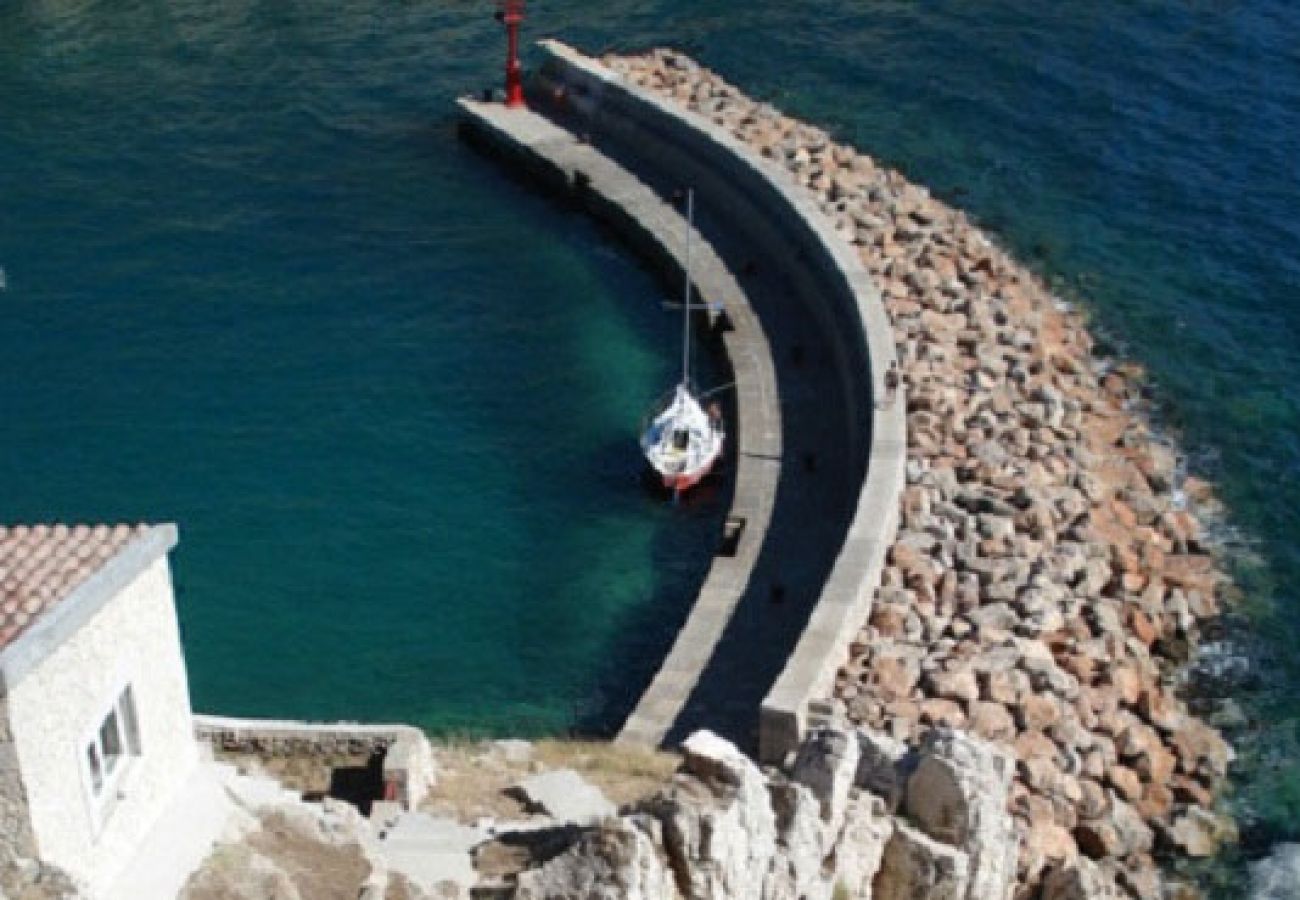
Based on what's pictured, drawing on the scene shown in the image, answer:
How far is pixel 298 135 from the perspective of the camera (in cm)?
6062

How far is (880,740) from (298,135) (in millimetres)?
39253

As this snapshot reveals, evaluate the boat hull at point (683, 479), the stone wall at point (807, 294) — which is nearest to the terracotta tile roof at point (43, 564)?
the stone wall at point (807, 294)

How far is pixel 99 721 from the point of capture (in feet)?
67.1

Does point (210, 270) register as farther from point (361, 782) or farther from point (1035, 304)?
point (361, 782)

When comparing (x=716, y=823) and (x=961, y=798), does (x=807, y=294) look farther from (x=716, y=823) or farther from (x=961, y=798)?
(x=716, y=823)

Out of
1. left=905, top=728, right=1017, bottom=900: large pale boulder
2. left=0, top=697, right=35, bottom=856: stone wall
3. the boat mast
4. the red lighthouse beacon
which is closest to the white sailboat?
the boat mast

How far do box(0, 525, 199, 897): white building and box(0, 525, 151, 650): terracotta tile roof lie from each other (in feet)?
0.06

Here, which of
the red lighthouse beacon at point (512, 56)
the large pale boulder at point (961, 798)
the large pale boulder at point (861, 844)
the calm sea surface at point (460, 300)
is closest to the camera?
the large pale boulder at point (861, 844)

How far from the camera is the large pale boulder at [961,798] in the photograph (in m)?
25.5

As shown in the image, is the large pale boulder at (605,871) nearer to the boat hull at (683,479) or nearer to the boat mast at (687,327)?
the boat hull at (683,479)

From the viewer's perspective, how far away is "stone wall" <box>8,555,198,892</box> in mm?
19266

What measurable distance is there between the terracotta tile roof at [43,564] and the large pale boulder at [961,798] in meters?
10.7

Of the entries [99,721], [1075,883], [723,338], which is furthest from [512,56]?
[99,721]

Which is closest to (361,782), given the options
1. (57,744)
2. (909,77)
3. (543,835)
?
(543,835)
